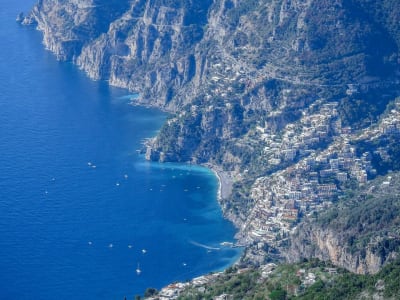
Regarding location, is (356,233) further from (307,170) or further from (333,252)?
(307,170)

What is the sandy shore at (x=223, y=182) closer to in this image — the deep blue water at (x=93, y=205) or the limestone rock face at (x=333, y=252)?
the deep blue water at (x=93, y=205)

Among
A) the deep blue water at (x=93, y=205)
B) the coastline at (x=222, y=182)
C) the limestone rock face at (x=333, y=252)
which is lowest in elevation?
the deep blue water at (x=93, y=205)

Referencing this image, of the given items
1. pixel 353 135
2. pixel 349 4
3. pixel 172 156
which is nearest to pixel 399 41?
pixel 349 4

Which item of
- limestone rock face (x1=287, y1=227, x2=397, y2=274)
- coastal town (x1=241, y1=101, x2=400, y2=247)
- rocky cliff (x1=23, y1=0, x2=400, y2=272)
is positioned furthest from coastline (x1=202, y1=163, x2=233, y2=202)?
limestone rock face (x1=287, y1=227, x2=397, y2=274)

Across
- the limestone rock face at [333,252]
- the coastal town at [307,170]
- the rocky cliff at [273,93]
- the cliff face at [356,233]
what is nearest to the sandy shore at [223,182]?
the rocky cliff at [273,93]

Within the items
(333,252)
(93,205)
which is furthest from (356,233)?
(93,205)

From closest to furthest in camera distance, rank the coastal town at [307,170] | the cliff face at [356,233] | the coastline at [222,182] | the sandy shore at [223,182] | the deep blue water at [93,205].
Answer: the cliff face at [356,233], the deep blue water at [93,205], the coastal town at [307,170], the coastline at [222,182], the sandy shore at [223,182]
